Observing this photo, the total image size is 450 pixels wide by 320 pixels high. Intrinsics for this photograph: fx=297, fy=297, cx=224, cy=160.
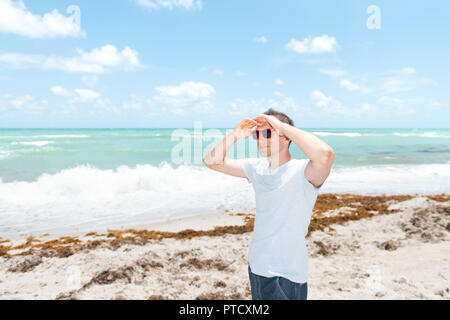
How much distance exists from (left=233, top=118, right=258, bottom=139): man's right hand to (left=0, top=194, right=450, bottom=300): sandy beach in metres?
3.03

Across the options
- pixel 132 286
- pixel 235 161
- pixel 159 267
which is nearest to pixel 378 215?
pixel 159 267

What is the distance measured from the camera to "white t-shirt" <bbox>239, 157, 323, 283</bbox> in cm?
179

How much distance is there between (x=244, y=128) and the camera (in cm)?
207

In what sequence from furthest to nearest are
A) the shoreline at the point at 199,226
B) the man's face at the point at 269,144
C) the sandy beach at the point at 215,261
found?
the shoreline at the point at 199,226 < the sandy beach at the point at 215,261 < the man's face at the point at 269,144

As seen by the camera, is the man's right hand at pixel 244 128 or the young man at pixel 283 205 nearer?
the young man at pixel 283 205

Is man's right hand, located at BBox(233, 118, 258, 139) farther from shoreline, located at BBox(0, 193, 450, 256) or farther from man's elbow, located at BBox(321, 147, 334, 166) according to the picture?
shoreline, located at BBox(0, 193, 450, 256)

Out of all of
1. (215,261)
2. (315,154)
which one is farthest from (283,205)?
(215,261)

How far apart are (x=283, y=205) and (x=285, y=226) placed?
0.13 m

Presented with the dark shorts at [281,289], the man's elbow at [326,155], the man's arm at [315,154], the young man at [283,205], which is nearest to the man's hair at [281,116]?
the young man at [283,205]

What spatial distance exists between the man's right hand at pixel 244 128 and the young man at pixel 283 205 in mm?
50

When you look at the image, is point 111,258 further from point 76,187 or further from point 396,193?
point 396,193

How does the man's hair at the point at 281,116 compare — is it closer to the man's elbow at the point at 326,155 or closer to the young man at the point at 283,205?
the young man at the point at 283,205

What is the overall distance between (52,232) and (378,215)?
8.49 metres

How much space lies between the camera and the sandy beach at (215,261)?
4.32 metres
